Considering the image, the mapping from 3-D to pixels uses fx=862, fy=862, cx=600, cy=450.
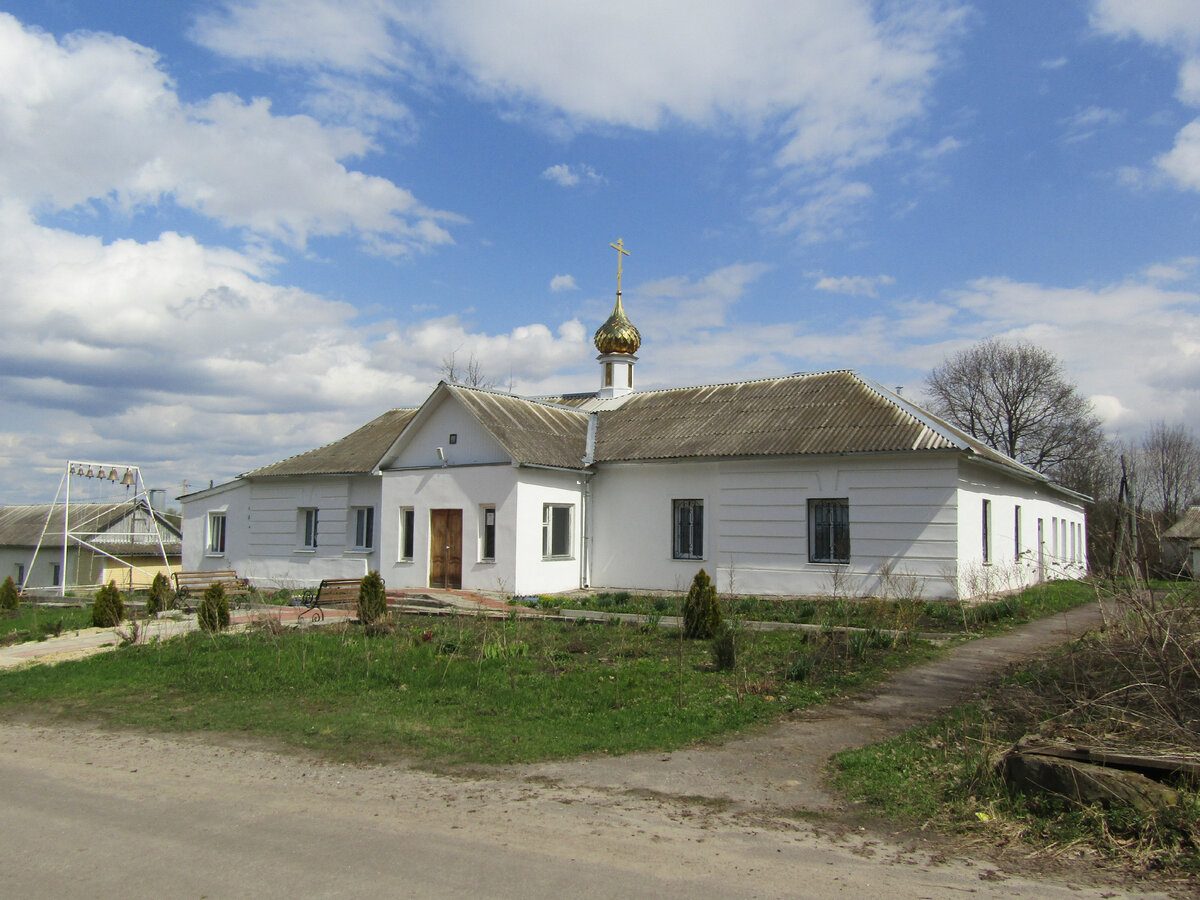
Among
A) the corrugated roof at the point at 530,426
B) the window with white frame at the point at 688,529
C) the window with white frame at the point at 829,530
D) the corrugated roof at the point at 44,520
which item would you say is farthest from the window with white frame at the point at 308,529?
the corrugated roof at the point at 44,520

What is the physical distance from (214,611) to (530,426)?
358 inches

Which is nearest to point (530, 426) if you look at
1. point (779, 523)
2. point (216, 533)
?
point (779, 523)

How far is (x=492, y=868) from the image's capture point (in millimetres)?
4984

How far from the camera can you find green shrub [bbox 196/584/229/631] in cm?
1477

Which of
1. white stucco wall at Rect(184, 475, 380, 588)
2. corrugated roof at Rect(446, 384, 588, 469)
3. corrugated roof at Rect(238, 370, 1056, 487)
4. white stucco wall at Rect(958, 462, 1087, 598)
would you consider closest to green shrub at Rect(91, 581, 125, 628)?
corrugated roof at Rect(238, 370, 1056, 487)

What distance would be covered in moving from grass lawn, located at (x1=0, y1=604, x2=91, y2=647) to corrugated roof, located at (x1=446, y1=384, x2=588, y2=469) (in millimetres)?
9473

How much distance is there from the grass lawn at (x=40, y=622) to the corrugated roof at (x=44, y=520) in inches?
768

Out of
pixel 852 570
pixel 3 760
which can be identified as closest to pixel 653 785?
pixel 3 760

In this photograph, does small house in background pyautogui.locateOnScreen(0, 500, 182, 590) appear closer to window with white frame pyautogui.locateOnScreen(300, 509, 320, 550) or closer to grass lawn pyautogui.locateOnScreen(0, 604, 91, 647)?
grass lawn pyautogui.locateOnScreen(0, 604, 91, 647)

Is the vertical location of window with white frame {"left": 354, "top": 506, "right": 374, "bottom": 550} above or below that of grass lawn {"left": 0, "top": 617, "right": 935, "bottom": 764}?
above

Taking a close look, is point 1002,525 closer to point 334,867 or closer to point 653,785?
point 653,785

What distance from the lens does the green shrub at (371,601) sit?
1541 cm

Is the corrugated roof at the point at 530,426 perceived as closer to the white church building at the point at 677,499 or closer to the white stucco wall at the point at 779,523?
the white church building at the point at 677,499

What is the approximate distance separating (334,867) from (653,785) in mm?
2663
